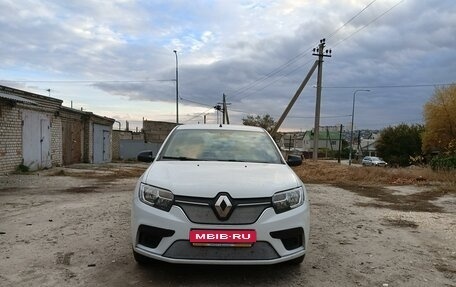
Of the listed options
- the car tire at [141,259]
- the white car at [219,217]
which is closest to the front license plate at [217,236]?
the white car at [219,217]

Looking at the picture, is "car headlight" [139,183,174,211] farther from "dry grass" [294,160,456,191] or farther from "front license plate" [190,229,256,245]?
"dry grass" [294,160,456,191]

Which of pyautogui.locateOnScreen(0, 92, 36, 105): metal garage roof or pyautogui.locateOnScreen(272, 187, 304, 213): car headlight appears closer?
pyautogui.locateOnScreen(272, 187, 304, 213): car headlight

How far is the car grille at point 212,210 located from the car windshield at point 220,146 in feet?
4.15

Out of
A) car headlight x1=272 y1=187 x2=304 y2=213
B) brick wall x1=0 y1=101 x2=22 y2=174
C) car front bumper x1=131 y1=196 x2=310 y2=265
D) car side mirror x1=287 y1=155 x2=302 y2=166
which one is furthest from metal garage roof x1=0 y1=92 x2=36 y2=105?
car headlight x1=272 y1=187 x2=304 y2=213

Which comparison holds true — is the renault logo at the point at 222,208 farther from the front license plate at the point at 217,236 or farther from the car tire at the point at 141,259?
the car tire at the point at 141,259

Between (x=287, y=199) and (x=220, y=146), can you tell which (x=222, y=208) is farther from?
(x=220, y=146)

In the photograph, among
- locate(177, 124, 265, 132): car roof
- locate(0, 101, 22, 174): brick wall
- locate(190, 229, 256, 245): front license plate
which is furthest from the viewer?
locate(0, 101, 22, 174): brick wall

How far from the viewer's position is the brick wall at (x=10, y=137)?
1536 cm

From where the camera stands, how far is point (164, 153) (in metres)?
5.52

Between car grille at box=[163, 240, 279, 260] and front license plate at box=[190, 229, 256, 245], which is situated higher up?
front license plate at box=[190, 229, 256, 245]

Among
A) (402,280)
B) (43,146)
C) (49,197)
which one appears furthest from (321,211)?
(43,146)

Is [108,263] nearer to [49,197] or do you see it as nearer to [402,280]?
[402,280]

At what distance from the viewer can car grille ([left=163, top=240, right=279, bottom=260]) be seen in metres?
4.03

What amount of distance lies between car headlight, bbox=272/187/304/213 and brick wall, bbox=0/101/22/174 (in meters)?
13.5
